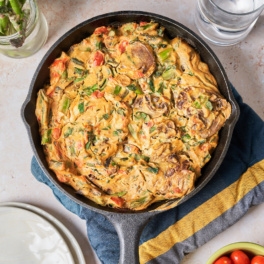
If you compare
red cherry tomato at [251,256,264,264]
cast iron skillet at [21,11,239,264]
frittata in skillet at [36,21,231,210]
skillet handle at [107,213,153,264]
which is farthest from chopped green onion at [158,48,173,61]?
red cherry tomato at [251,256,264,264]

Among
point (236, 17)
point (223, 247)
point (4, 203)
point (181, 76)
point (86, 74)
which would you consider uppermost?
point (236, 17)

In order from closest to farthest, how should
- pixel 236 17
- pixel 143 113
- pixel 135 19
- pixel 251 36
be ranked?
pixel 143 113, pixel 135 19, pixel 236 17, pixel 251 36

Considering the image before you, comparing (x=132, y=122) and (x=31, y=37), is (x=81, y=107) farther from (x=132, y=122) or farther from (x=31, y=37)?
(x=31, y=37)

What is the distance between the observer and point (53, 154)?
2.40m

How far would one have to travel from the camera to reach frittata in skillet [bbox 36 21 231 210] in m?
2.37

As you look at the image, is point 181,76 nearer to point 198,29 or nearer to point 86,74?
point 86,74

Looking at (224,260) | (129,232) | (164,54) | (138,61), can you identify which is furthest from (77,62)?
(224,260)

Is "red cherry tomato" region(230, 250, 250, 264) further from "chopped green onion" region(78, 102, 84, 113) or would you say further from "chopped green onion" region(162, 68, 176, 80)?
"chopped green onion" region(78, 102, 84, 113)

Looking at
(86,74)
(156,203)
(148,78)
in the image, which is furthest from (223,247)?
(86,74)

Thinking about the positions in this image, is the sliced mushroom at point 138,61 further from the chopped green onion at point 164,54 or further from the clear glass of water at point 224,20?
the clear glass of water at point 224,20

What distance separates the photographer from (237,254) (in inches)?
103

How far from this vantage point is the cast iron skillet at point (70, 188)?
2.37m

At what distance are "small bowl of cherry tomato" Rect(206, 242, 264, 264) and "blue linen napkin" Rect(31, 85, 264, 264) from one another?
0.49 feet

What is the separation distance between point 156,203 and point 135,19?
88 cm
